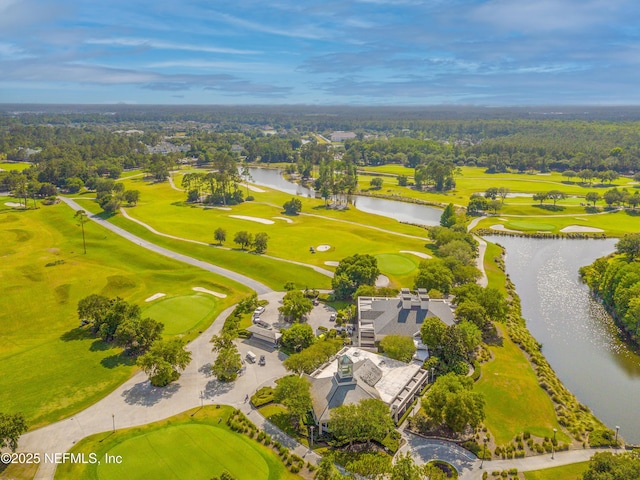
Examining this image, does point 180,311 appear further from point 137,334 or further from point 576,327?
point 576,327

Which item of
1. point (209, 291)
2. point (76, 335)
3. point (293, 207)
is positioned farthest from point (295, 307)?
point (293, 207)

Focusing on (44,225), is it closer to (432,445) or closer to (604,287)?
(432,445)

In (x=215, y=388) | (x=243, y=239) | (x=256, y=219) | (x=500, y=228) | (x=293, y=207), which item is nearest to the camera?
(x=215, y=388)

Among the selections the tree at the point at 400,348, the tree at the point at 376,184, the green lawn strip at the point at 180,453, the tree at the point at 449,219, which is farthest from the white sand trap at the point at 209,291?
the tree at the point at 376,184

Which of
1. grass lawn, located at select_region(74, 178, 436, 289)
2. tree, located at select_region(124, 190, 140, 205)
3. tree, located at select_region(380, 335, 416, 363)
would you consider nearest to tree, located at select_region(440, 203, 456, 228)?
grass lawn, located at select_region(74, 178, 436, 289)

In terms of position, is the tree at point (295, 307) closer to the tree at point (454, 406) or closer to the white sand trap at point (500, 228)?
the tree at point (454, 406)

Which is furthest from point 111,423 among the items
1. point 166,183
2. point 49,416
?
point 166,183

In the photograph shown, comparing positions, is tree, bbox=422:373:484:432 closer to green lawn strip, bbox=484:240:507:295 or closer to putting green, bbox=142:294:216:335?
putting green, bbox=142:294:216:335
